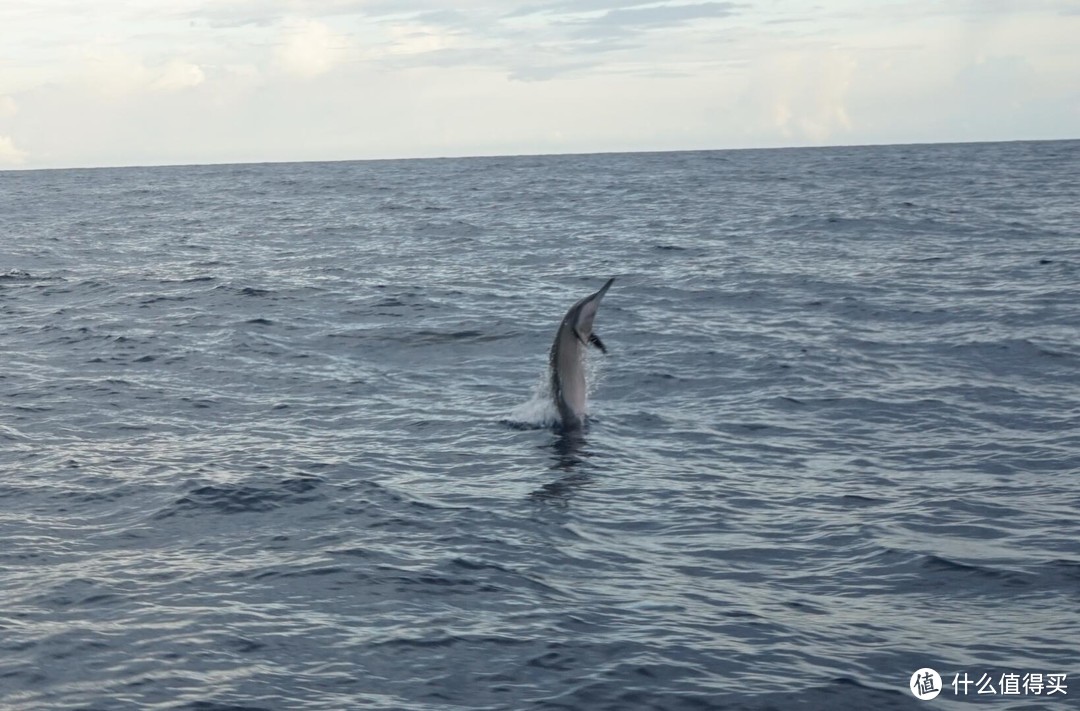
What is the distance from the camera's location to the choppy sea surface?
30.5ft

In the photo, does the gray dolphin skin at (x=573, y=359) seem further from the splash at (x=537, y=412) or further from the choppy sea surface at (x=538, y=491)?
the choppy sea surface at (x=538, y=491)

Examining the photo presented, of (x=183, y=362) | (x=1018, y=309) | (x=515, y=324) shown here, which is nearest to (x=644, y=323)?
(x=515, y=324)

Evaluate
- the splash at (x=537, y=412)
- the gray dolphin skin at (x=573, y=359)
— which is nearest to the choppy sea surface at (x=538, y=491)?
the splash at (x=537, y=412)

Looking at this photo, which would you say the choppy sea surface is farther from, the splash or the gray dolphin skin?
the gray dolphin skin

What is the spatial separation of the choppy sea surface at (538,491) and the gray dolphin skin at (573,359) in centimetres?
48

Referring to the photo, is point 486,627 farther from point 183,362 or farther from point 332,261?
point 332,261

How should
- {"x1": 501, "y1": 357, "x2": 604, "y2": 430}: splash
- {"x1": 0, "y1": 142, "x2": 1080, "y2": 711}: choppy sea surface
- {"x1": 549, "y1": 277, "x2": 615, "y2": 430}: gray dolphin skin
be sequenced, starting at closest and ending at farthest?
{"x1": 0, "y1": 142, "x2": 1080, "y2": 711}: choppy sea surface, {"x1": 549, "y1": 277, "x2": 615, "y2": 430}: gray dolphin skin, {"x1": 501, "y1": 357, "x2": 604, "y2": 430}: splash

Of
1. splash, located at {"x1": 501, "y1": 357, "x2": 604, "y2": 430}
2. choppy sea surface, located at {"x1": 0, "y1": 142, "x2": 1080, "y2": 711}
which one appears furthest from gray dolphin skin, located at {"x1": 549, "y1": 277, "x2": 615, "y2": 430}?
choppy sea surface, located at {"x1": 0, "y1": 142, "x2": 1080, "y2": 711}

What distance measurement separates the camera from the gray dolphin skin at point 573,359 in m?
15.7

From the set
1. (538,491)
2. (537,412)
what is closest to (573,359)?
(537,412)

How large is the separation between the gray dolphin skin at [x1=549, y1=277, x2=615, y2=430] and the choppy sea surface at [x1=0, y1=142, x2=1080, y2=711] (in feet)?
1.57

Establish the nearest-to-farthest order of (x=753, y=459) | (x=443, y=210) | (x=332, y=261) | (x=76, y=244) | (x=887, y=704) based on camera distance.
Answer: (x=887, y=704), (x=753, y=459), (x=332, y=261), (x=76, y=244), (x=443, y=210)

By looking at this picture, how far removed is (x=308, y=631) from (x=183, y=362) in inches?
513

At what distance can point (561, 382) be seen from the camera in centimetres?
1686
